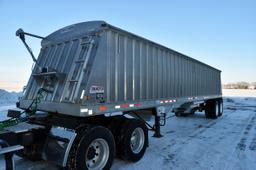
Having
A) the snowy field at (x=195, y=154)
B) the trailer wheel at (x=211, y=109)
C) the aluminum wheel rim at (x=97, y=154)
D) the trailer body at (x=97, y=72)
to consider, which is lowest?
the snowy field at (x=195, y=154)

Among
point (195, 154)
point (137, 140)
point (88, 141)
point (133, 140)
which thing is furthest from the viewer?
point (195, 154)

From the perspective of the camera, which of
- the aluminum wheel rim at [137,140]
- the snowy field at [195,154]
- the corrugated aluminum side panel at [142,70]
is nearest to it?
the corrugated aluminum side panel at [142,70]

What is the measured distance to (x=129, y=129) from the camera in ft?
14.9

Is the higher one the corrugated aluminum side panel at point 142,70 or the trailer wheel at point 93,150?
the corrugated aluminum side panel at point 142,70

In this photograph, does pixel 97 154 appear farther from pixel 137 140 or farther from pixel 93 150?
pixel 137 140

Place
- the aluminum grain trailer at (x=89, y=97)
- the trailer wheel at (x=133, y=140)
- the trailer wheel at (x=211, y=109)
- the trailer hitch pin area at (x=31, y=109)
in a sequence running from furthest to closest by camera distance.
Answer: the trailer wheel at (x=211, y=109) < the trailer wheel at (x=133, y=140) < the trailer hitch pin area at (x=31, y=109) < the aluminum grain trailer at (x=89, y=97)

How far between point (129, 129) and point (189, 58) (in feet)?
16.2

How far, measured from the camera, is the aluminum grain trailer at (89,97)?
3.57 m

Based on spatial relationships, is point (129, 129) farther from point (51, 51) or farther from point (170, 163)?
point (51, 51)

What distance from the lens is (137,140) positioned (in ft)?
16.5

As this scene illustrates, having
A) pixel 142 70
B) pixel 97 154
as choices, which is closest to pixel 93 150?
pixel 97 154

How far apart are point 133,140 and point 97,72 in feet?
7.21

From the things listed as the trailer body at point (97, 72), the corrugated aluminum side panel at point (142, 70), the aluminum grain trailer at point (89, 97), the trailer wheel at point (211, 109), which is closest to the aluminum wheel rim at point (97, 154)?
the aluminum grain trailer at point (89, 97)

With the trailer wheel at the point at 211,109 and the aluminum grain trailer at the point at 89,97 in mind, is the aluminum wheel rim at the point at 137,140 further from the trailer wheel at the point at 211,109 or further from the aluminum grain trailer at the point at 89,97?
the trailer wheel at the point at 211,109
